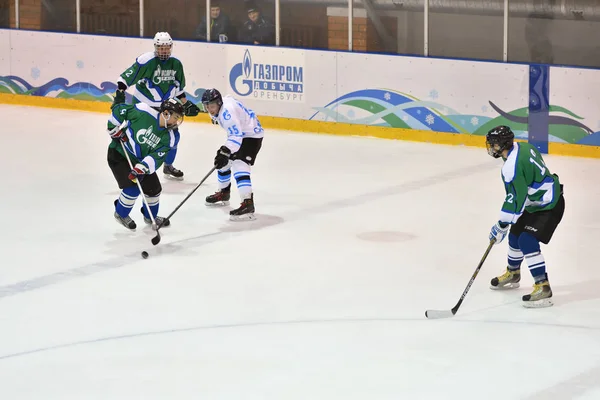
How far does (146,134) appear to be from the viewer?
757 cm

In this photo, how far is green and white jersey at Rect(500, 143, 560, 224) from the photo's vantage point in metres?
5.86

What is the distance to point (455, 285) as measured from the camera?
6.54 meters

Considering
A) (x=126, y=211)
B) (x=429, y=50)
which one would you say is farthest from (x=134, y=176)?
(x=429, y=50)

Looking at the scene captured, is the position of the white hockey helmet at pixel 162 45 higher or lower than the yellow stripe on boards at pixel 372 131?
higher

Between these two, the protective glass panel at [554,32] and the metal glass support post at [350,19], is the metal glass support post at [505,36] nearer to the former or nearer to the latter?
the protective glass panel at [554,32]

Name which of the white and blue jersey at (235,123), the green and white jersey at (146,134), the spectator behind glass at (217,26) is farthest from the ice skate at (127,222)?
the spectator behind glass at (217,26)

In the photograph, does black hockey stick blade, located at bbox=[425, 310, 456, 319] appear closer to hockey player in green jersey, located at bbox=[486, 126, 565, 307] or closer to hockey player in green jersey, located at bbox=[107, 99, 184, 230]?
hockey player in green jersey, located at bbox=[486, 126, 565, 307]

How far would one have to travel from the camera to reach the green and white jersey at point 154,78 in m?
9.33

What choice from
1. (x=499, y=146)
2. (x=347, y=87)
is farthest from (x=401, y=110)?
(x=499, y=146)

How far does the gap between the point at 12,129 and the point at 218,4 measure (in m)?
2.45

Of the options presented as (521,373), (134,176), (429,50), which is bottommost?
(521,373)

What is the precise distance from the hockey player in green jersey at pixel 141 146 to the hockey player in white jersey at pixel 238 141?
336mm

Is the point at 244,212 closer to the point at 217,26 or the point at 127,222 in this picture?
the point at 127,222

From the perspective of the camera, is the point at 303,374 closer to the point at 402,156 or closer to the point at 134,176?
the point at 134,176
